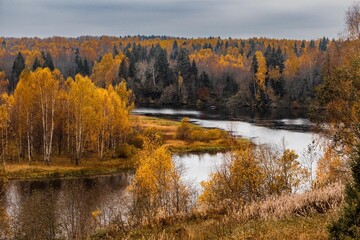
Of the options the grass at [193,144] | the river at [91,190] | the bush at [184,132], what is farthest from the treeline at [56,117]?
the bush at [184,132]

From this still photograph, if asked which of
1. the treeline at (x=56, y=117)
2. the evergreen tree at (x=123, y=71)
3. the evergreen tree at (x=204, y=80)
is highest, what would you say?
the evergreen tree at (x=123, y=71)

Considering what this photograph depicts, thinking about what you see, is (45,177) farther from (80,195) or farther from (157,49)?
(157,49)

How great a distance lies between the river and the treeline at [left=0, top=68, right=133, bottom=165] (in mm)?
7138

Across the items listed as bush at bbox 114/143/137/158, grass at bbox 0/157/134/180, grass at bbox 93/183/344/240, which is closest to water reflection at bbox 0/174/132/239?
grass at bbox 0/157/134/180

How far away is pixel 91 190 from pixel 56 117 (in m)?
13.7

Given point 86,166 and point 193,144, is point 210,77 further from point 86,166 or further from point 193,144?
point 86,166

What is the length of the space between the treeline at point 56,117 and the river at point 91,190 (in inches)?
281

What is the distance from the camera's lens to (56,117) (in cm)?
4809

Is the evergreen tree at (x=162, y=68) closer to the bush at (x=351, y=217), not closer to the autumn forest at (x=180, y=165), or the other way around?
the autumn forest at (x=180, y=165)

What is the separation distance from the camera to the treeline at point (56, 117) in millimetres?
45438

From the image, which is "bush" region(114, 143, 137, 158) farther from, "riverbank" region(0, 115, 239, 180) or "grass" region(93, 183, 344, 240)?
"grass" region(93, 183, 344, 240)

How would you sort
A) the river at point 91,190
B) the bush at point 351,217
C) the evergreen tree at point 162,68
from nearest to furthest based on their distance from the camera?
1. the bush at point 351,217
2. the river at point 91,190
3. the evergreen tree at point 162,68

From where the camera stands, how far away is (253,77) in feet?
379

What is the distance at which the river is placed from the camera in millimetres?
24719
